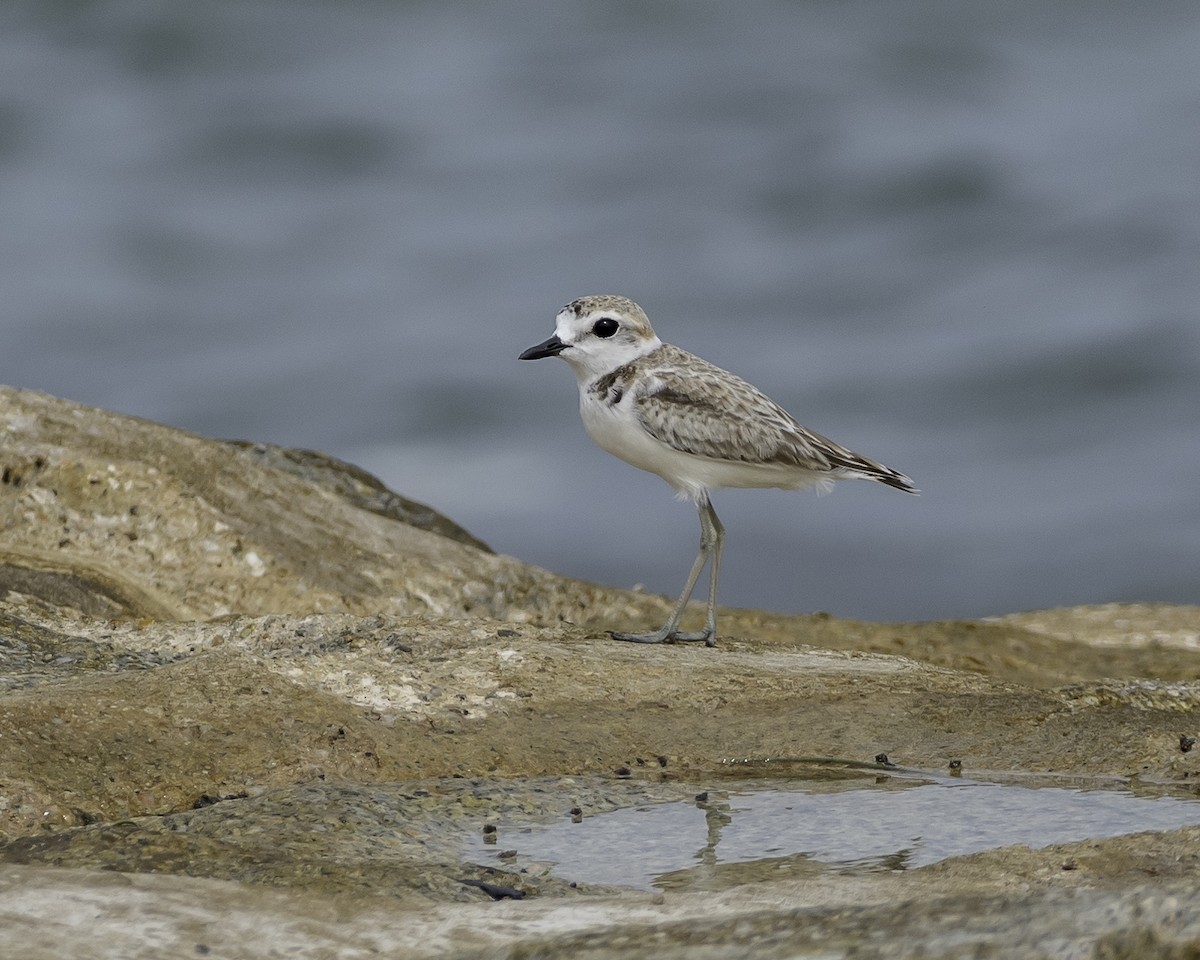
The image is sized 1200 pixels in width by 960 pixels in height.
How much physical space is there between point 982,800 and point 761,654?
7.76 ft

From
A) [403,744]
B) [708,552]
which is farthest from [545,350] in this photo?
[403,744]

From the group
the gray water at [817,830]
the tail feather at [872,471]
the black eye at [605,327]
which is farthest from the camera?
the tail feather at [872,471]

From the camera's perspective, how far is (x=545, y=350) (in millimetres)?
8703

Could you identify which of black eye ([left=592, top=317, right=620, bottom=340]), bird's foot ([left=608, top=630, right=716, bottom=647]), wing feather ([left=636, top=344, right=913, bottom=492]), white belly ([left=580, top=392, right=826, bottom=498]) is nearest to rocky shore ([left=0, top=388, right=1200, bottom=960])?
bird's foot ([left=608, top=630, right=716, bottom=647])

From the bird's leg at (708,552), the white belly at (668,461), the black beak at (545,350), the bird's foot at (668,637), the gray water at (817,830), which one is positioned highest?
the black beak at (545,350)

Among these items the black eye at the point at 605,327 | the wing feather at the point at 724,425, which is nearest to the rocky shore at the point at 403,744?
the wing feather at the point at 724,425

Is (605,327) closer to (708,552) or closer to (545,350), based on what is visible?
(545,350)

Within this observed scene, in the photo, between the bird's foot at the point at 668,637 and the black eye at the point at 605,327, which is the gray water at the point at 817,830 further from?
the black eye at the point at 605,327

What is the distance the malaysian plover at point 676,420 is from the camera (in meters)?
8.66

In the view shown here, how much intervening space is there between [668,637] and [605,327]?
1701 millimetres

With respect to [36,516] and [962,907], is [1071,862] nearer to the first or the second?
[962,907]

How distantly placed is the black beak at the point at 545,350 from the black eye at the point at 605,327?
0.63ft

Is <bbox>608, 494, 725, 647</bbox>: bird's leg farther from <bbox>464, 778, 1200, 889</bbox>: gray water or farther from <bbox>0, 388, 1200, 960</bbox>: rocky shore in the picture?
<bbox>464, 778, 1200, 889</bbox>: gray water

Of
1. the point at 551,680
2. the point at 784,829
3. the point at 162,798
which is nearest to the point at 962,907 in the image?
the point at 784,829
